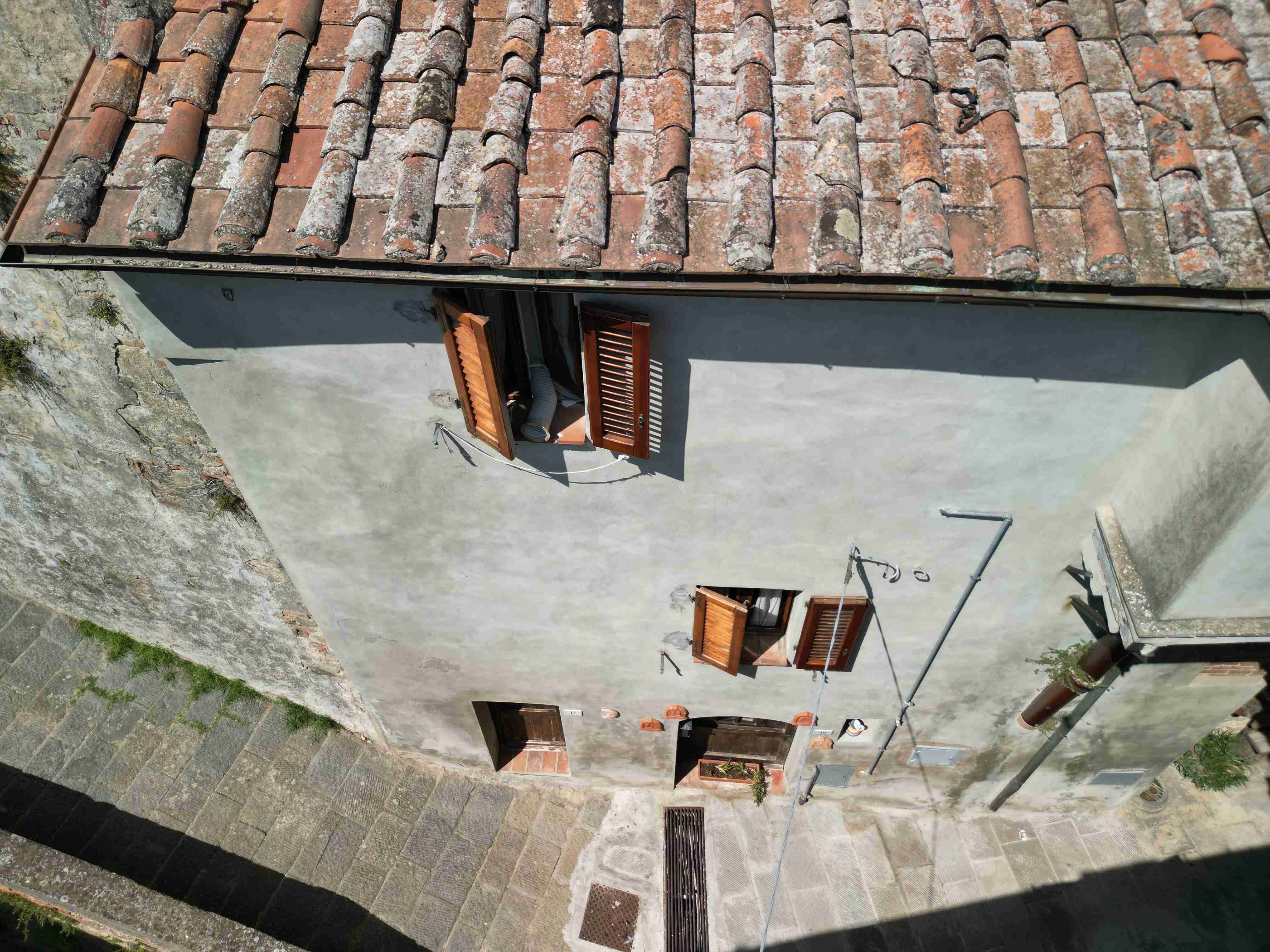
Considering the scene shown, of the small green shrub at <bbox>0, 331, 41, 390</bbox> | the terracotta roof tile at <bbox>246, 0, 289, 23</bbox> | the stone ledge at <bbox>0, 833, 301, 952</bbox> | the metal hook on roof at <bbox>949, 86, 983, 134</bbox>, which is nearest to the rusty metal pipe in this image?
the metal hook on roof at <bbox>949, 86, 983, 134</bbox>

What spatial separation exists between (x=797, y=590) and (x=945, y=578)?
1.25 metres

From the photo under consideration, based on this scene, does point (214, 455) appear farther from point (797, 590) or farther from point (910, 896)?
point (910, 896)

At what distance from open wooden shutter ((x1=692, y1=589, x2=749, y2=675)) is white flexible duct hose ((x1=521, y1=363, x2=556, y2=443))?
2286 mm

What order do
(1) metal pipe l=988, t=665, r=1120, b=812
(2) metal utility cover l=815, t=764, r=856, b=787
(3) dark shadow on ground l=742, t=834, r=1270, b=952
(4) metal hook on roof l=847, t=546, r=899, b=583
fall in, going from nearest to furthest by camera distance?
(4) metal hook on roof l=847, t=546, r=899, b=583, (1) metal pipe l=988, t=665, r=1120, b=812, (3) dark shadow on ground l=742, t=834, r=1270, b=952, (2) metal utility cover l=815, t=764, r=856, b=787

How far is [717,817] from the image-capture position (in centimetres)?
1068

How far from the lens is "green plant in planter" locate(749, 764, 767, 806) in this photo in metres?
10.7

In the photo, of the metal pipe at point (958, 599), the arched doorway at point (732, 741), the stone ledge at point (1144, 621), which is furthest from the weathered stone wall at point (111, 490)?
the stone ledge at point (1144, 621)

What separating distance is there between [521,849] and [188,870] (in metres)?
3.97

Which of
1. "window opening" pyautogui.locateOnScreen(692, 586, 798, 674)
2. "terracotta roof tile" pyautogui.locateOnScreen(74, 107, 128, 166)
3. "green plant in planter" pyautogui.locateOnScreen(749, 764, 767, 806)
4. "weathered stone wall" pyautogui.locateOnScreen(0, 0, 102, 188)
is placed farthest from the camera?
"green plant in planter" pyautogui.locateOnScreen(749, 764, 767, 806)

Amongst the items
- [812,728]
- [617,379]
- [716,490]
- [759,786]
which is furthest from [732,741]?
[617,379]

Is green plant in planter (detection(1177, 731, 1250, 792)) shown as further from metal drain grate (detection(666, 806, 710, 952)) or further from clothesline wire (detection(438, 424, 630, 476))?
clothesline wire (detection(438, 424, 630, 476))

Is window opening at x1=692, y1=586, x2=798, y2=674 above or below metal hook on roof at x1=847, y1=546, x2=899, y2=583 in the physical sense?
below

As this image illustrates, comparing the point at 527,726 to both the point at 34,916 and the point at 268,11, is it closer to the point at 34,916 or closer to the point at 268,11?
the point at 34,916

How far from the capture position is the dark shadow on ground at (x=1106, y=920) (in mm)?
9562
